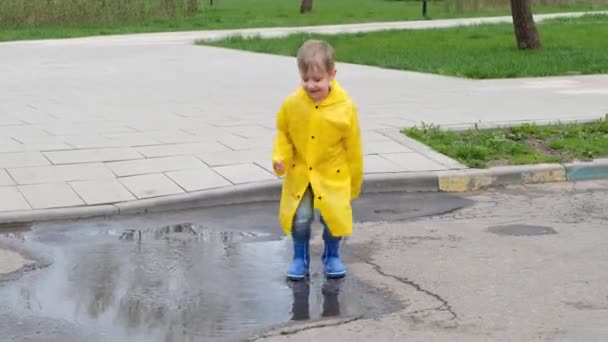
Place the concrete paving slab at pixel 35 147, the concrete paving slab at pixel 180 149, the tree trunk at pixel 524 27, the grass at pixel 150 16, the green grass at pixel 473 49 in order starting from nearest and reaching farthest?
the concrete paving slab at pixel 180 149 → the concrete paving slab at pixel 35 147 → the green grass at pixel 473 49 → the tree trunk at pixel 524 27 → the grass at pixel 150 16

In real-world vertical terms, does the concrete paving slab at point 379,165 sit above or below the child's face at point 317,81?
below

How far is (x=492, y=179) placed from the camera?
9625mm

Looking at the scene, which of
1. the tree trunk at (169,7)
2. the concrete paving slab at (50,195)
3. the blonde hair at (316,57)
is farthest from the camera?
the tree trunk at (169,7)

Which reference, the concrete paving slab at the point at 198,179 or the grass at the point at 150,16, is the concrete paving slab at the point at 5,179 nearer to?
the concrete paving slab at the point at 198,179

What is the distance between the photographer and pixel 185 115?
41.7 ft

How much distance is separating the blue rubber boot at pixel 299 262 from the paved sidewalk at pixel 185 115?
2257mm

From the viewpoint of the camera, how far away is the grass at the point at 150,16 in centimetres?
3403

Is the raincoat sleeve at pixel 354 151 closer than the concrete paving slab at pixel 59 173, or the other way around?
the raincoat sleeve at pixel 354 151

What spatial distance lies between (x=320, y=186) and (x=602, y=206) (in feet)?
10.6

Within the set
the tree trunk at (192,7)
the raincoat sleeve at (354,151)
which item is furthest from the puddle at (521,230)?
the tree trunk at (192,7)

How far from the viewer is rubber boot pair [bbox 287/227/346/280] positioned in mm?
6551

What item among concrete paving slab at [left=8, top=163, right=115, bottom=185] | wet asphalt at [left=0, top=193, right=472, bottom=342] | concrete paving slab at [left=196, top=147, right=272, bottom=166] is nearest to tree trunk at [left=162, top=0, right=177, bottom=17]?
concrete paving slab at [left=196, top=147, right=272, bottom=166]

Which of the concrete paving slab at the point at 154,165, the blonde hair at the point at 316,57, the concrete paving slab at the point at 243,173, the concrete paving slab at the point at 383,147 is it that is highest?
the blonde hair at the point at 316,57

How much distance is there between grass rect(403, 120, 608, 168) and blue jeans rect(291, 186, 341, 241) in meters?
3.61
